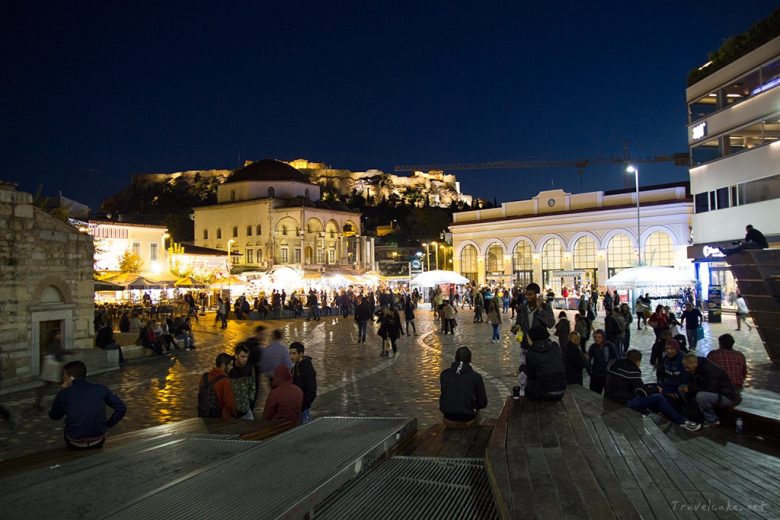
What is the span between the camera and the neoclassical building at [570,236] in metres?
43.0

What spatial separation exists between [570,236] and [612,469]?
45681 millimetres

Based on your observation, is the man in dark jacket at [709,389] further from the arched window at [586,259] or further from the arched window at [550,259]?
the arched window at [550,259]

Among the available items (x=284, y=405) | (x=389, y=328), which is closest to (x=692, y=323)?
(x=389, y=328)

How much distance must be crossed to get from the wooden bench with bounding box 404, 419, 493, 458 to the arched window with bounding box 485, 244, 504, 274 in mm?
47438

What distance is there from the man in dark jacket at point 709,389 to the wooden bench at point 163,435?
4650mm

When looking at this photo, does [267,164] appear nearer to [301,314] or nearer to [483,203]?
[301,314]

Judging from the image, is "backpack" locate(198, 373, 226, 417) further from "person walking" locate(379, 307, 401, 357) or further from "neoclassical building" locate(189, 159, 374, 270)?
"neoclassical building" locate(189, 159, 374, 270)

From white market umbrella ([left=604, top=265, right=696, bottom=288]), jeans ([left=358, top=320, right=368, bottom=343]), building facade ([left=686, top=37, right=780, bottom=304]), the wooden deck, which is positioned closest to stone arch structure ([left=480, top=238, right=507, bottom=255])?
building facade ([left=686, top=37, right=780, bottom=304])

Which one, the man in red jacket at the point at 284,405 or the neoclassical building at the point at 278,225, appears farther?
the neoclassical building at the point at 278,225

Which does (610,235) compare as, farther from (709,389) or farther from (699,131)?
(709,389)

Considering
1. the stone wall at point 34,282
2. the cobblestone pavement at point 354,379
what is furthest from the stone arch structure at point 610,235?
the stone wall at point 34,282

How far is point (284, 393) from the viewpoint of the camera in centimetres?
711

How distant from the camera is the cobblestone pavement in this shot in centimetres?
967

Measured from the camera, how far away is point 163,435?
20.2 feet
